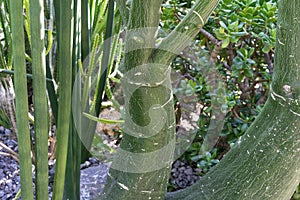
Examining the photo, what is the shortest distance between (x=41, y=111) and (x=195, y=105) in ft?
2.90

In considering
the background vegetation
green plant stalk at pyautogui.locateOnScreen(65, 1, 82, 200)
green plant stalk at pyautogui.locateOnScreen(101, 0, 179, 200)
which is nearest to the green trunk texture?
green plant stalk at pyautogui.locateOnScreen(101, 0, 179, 200)

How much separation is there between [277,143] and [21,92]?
1.65ft

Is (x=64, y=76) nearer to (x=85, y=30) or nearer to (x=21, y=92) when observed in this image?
(x=21, y=92)

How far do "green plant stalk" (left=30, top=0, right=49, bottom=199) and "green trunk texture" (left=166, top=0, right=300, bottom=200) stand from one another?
38 cm

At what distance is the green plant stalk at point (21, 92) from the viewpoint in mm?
730

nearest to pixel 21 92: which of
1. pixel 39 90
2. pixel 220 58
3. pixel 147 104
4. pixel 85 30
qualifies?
pixel 39 90

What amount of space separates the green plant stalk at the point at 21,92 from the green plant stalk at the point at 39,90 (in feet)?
0.07

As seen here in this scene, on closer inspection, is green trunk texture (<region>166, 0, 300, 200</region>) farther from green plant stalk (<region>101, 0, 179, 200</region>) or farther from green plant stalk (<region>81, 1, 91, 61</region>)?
green plant stalk (<region>81, 1, 91, 61</region>)

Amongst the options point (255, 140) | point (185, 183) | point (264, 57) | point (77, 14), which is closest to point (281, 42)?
point (255, 140)

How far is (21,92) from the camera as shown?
2.51ft

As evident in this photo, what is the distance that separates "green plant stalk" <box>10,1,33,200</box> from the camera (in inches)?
28.7

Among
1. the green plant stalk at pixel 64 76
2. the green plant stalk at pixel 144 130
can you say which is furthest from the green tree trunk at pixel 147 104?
the green plant stalk at pixel 64 76

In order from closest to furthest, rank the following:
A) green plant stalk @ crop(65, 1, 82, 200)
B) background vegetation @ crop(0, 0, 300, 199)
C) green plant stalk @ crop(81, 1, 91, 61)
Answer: green plant stalk @ crop(65, 1, 82, 200)
green plant stalk @ crop(81, 1, 91, 61)
background vegetation @ crop(0, 0, 300, 199)

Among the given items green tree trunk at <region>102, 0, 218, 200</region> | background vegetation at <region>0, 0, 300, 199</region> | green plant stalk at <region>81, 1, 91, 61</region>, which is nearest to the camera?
green tree trunk at <region>102, 0, 218, 200</region>
